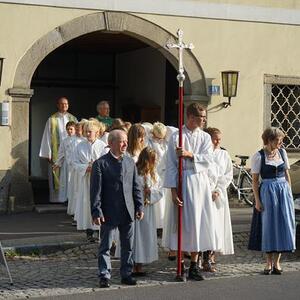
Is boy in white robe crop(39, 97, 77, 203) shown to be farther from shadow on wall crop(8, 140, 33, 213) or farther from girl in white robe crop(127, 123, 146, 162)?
girl in white robe crop(127, 123, 146, 162)

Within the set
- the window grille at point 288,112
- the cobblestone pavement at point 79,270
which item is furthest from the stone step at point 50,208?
the window grille at point 288,112

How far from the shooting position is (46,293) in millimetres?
7273

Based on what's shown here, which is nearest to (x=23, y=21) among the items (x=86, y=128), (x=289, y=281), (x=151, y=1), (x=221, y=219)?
(x=151, y=1)

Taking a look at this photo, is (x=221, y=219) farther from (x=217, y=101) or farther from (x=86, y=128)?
(x=217, y=101)

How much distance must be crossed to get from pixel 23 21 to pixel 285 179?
19.1 feet

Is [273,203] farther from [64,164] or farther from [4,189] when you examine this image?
[4,189]

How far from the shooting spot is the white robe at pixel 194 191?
7859 mm

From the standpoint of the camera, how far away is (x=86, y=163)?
395 inches

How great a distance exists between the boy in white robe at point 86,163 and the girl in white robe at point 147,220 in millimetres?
1906

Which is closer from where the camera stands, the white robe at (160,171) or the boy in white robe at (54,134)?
the white robe at (160,171)

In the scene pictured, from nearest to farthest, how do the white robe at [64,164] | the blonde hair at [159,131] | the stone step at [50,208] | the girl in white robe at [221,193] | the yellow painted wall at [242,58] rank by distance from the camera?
the girl in white robe at [221,193]
the blonde hair at [159,131]
the white robe at [64,164]
the stone step at [50,208]
the yellow painted wall at [242,58]

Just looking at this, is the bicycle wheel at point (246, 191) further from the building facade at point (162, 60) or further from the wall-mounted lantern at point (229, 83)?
the wall-mounted lantern at point (229, 83)

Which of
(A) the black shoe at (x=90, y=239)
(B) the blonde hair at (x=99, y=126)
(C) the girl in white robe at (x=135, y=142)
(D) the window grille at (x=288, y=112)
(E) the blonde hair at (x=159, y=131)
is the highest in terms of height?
(D) the window grille at (x=288, y=112)

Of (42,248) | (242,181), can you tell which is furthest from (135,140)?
(242,181)
